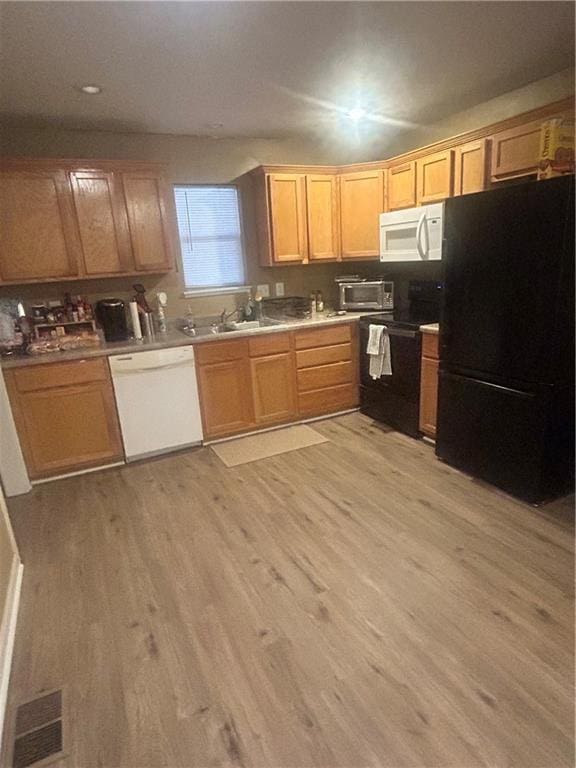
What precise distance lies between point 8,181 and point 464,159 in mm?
3207

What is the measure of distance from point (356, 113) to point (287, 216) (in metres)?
0.97

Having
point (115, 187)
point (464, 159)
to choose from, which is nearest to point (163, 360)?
point (115, 187)

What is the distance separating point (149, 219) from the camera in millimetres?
3479

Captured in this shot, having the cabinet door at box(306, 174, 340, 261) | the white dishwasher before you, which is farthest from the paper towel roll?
the cabinet door at box(306, 174, 340, 261)

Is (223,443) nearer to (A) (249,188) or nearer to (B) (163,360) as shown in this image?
(B) (163,360)

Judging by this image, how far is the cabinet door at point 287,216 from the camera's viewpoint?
154 inches

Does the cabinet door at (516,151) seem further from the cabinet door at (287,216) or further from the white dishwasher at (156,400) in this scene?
the white dishwasher at (156,400)

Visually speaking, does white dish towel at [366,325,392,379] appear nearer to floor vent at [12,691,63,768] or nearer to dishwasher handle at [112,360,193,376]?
dishwasher handle at [112,360,193,376]

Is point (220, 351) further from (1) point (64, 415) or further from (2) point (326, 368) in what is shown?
(1) point (64, 415)

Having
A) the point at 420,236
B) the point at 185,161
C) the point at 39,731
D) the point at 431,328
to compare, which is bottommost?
the point at 39,731

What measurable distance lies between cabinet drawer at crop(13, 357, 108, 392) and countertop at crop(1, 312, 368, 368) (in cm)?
4

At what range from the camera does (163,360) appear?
11.0 ft

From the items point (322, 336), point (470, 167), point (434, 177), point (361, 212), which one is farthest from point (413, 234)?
point (322, 336)

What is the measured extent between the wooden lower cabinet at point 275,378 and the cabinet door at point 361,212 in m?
0.76
